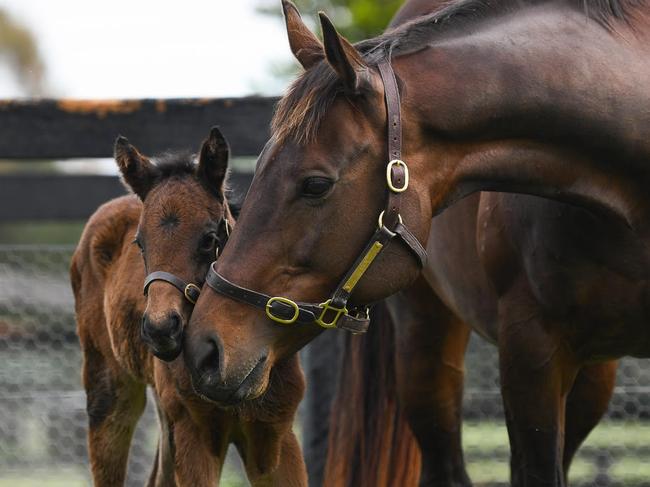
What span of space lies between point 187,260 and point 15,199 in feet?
9.68

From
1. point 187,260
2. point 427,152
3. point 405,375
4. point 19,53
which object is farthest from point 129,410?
point 19,53

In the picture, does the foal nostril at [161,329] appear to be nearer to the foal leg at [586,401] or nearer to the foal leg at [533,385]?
the foal leg at [533,385]

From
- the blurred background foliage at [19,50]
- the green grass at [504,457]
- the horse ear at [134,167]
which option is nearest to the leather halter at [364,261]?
the horse ear at [134,167]

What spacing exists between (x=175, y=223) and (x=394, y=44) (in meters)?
0.95

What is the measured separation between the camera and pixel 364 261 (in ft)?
8.02

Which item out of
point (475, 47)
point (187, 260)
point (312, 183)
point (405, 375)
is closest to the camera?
point (312, 183)

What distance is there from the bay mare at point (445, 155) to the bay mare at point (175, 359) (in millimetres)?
533

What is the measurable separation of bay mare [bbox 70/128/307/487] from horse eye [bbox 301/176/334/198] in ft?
2.13

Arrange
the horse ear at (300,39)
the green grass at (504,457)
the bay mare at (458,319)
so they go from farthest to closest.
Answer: the green grass at (504,457), the bay mare at (458,319), the horse ear at (300,39)

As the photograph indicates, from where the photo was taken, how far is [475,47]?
260 cm

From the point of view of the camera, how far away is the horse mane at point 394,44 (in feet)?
8.10

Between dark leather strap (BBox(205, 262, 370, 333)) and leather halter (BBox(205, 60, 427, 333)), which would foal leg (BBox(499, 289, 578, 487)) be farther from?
dark leather strap (BBox(205, 262, 370, 333))

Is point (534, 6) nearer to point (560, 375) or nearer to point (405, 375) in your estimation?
point (560, 375)

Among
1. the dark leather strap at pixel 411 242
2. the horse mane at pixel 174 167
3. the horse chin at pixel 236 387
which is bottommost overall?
the horse chin at pixel 236 387
